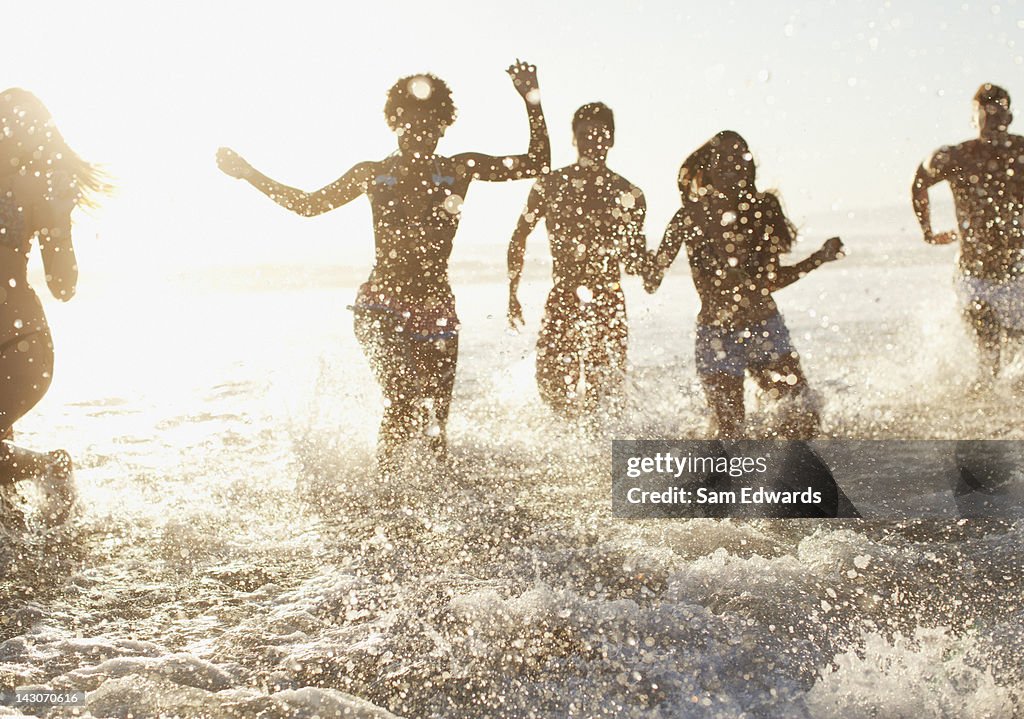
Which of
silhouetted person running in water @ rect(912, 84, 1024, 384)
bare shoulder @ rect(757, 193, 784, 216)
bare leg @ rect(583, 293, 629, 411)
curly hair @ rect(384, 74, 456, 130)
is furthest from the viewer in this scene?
silhouetted person running in water @ rect(912, 84, 1024, 384)

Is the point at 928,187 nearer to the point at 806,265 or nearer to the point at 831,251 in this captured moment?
the point at 806,265

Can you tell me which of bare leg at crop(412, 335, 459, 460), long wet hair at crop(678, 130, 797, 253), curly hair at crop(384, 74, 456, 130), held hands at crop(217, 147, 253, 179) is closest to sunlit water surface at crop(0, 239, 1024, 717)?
bare leg at crop(412, 335, 459, 460)

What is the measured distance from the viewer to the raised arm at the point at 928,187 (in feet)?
21.9

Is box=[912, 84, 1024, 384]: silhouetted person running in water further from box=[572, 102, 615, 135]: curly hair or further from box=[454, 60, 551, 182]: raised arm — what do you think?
box=[454, 60, 551, 182]: raised arm

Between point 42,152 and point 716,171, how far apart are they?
3509mm

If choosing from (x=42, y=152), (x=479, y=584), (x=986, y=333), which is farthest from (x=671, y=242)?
(x=42, y=152)

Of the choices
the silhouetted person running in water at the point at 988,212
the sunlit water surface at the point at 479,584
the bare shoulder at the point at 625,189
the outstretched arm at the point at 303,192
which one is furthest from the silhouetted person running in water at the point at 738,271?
the silhouetted person running in water at the point at 988,212

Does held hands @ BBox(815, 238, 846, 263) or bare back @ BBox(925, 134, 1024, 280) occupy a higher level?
bare back @ BBox(925, 134, 1024, 280)

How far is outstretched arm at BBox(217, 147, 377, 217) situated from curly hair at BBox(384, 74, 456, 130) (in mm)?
279

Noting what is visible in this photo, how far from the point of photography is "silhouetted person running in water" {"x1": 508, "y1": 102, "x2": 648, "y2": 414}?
5.89 metres

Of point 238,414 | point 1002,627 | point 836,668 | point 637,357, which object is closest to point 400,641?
point 836,668

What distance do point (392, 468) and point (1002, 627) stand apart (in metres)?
3.08

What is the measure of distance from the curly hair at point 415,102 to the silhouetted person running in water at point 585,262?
1.39 m

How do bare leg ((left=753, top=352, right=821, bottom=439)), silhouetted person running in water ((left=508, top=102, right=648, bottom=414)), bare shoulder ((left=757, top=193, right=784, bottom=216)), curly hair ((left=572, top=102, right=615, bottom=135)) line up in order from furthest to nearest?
silhouetted person running in water ((left=508, top=102, right=648, bottom=414)) < curly hair ((left=572, top=102, right=615, bottom=135)) < bare shoulder ((left=757, top=193, right=784, bottom=216)) < bare leg ((left=753, top=352, right=821, bottom=439))
